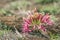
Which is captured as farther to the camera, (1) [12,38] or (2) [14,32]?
(2) [14,32]

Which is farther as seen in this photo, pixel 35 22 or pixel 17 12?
pixel 17 12

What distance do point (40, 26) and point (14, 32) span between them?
2.60ft

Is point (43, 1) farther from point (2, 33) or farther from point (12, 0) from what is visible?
point (2, 33)

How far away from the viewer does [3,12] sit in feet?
39.4

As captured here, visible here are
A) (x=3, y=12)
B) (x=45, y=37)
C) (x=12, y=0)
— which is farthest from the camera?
(x=12, y=0)

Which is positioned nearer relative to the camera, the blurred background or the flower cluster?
the flower cluster

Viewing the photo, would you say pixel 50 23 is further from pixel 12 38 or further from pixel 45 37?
pixel 12 38

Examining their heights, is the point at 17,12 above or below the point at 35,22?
below

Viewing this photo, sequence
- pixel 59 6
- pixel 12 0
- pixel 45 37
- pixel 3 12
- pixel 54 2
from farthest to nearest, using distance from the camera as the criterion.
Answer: pixel 12 0, pixel 54 2, pixel 59 6, pixel 3 12, pixel 45 37

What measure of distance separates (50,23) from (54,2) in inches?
190

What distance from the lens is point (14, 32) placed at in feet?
30.4

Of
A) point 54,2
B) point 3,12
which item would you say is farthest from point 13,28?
point 54,2

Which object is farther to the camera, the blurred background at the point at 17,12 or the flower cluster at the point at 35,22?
the blurred background at the point at 17,12

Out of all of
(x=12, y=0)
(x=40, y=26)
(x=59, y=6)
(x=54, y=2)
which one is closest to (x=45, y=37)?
(x=40, y=26)
